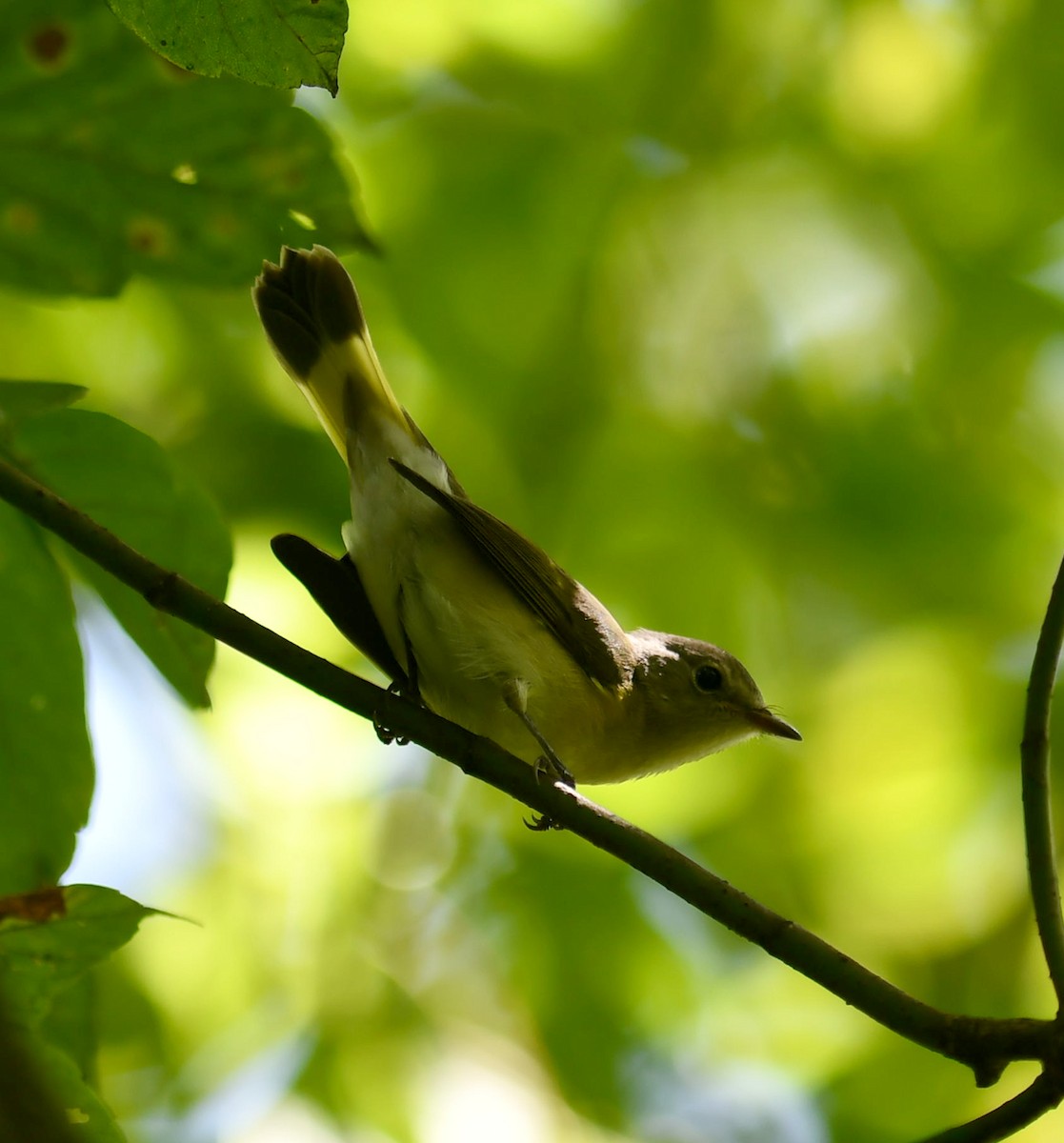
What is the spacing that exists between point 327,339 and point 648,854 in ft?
8.37

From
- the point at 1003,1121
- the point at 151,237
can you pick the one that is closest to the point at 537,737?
the point at 151,237

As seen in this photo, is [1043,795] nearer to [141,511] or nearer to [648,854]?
[648,854]

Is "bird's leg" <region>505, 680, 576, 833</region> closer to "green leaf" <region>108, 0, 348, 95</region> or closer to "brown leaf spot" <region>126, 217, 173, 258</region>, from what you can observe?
"brown leaf spot" <region>126, 217, 173, 258</region>

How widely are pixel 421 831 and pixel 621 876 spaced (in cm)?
84

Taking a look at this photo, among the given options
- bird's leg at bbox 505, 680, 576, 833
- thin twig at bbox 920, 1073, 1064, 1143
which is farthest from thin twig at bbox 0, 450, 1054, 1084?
bird's leg at bbox 505, 680, 576, 833

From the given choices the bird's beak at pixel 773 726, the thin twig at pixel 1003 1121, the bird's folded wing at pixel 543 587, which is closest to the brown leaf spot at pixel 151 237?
the bird's folded wing at pixel 543 587

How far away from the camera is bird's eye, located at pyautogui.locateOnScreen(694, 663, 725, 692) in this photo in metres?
4.58

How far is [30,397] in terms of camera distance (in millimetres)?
2516

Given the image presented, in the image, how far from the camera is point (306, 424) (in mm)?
4977

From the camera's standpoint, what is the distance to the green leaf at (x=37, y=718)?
241 cm

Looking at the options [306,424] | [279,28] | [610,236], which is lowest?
[306,424]

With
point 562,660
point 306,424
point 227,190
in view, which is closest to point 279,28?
point 227,190

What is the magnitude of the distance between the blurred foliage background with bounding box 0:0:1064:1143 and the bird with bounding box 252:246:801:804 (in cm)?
53

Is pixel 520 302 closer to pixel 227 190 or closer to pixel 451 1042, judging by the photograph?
pixel 227 190
